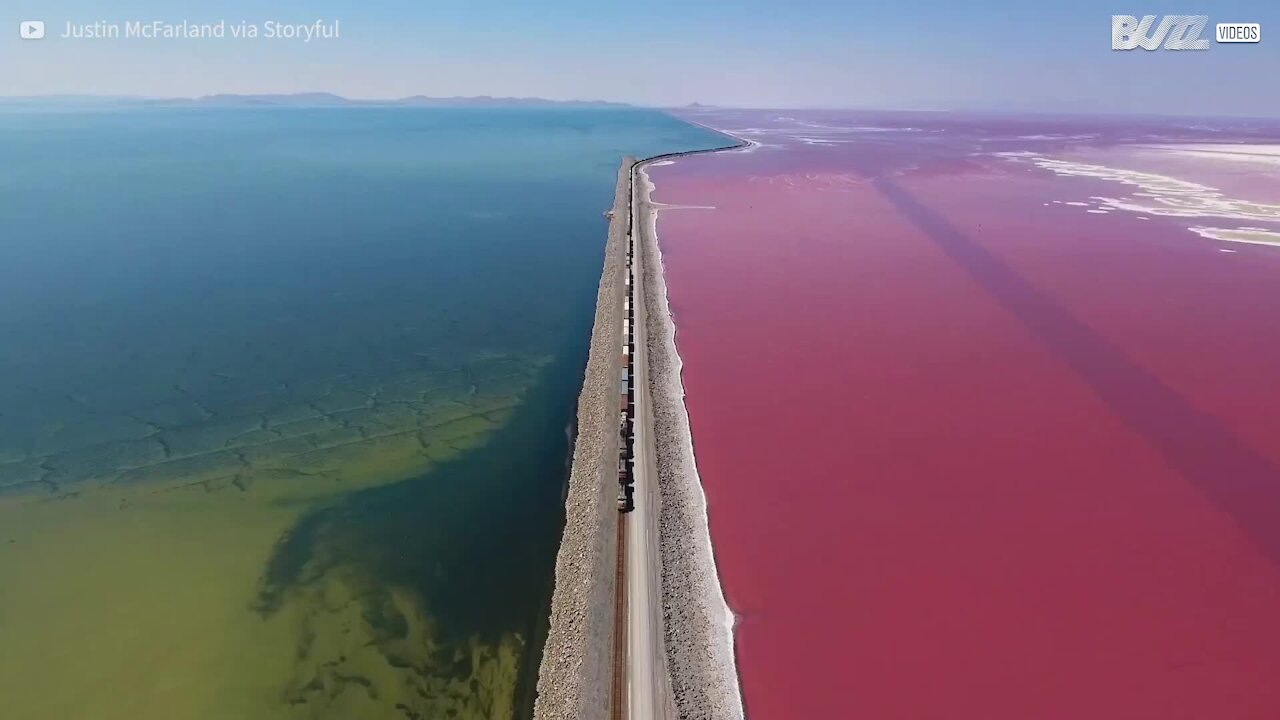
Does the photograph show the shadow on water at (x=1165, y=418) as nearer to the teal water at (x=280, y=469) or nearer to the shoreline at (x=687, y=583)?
the shoreline at (x=687, y=583)

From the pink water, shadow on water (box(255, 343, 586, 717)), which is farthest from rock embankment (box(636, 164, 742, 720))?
shadow on water (box(255, 343, 586, 717))

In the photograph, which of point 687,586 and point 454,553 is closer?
point 687,586

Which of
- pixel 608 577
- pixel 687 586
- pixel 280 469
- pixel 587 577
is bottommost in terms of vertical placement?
pixel 687 586

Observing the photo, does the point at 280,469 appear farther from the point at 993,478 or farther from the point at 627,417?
the point at 993,478

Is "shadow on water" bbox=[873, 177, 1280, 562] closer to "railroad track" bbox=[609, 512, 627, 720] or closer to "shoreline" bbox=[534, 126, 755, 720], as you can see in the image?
"shoreline" bbox=[534, 126, 755, 720]

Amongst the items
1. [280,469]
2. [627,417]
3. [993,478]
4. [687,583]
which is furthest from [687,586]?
[280,469]

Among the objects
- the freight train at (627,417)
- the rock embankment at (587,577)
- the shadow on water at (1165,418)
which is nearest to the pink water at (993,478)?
the shadow on water at (1165,418)

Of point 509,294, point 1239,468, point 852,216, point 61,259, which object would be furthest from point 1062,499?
point 61,259

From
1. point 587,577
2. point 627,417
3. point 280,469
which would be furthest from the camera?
point 280,469
